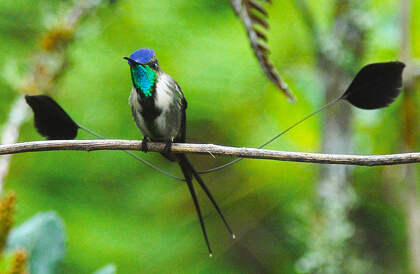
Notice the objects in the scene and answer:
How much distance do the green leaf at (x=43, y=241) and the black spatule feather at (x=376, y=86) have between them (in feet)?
3.36

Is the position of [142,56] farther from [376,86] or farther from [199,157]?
[199,157]

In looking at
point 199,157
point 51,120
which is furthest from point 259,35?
point 199,157

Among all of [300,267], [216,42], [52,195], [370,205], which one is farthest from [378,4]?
[52,195]

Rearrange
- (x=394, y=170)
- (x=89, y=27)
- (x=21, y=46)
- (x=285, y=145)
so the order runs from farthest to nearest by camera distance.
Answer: (x=21, y=46), (x=285, y=145), (x=394, y=170), (x=89, y=27)

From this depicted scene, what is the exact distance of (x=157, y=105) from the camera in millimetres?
1695

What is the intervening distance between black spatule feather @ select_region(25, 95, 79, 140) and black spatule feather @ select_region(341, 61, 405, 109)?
832 mm

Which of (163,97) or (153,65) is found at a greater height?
(153,65)

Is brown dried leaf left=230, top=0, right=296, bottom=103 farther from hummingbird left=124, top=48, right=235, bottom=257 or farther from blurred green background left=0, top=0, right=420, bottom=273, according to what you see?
blurred green background left=0, top=0, right=420, bottom=273

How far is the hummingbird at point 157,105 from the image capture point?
159 centimetres

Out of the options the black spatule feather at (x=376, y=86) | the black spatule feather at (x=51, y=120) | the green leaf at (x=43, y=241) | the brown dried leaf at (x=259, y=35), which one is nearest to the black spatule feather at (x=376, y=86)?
the black spatule feather at (x=376, y=86)

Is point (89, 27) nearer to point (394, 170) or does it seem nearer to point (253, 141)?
point (253, 141)

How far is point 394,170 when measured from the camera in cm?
248

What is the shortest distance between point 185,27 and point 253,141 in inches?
29.1

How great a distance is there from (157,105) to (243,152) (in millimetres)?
556
